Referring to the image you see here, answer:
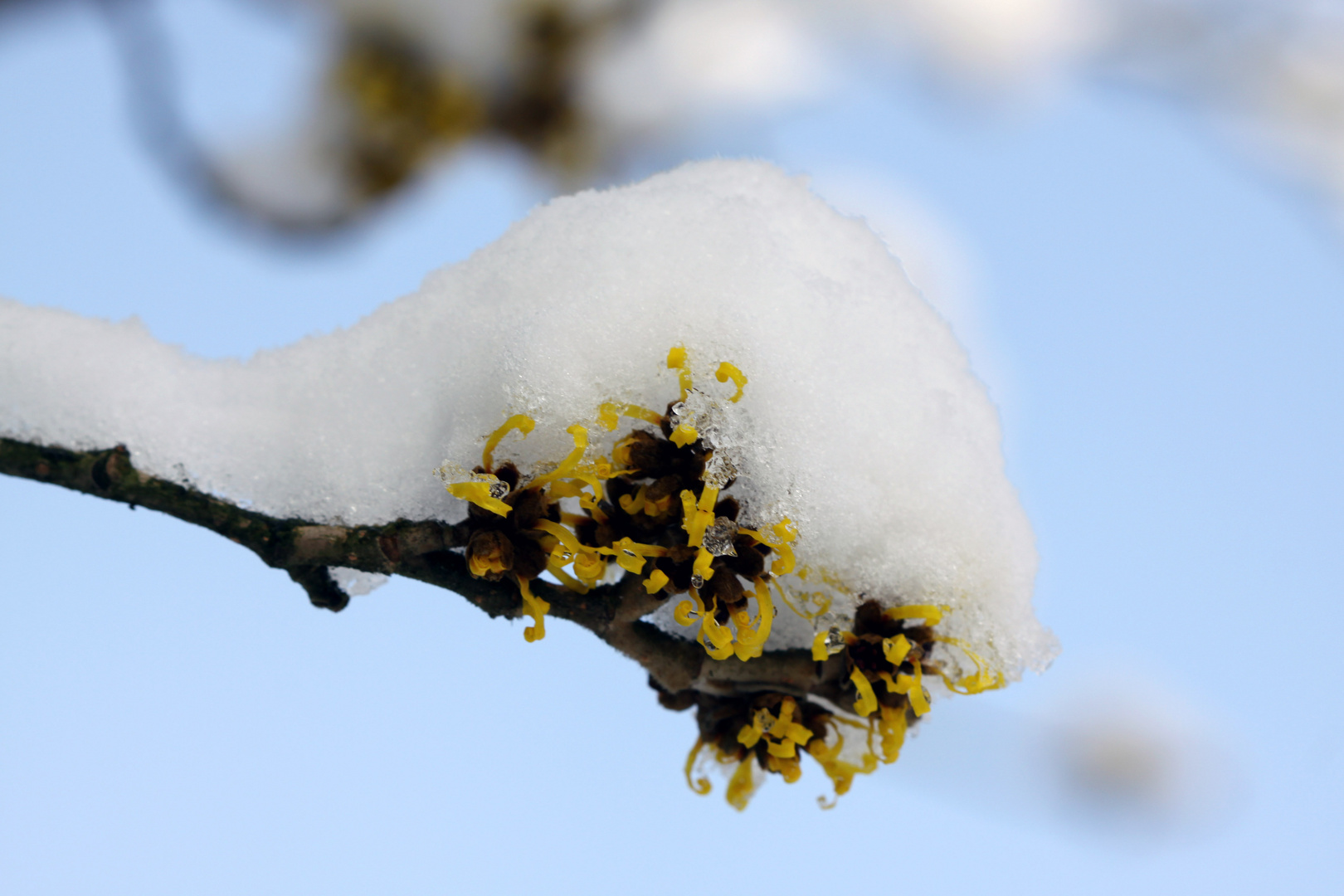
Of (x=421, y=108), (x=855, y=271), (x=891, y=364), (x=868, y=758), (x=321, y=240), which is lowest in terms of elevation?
(x=868, y=758)

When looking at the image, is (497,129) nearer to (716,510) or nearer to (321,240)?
(321,240)

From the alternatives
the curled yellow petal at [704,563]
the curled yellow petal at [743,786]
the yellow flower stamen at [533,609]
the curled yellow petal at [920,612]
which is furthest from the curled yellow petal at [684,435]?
the curled yellow petal at [743,786]

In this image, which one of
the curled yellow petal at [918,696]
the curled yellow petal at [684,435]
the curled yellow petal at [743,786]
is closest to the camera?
the curled yellow petal at [684,435]

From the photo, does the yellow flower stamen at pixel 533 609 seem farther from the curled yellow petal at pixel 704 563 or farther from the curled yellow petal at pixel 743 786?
the curled yellow petal at pixel 743 786

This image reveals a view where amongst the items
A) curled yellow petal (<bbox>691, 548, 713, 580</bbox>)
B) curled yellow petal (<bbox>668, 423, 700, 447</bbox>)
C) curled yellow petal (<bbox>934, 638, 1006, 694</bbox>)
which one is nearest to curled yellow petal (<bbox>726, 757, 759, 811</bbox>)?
curled yellow petal (<bbox>934, 638, 1006, 694</bbox>)

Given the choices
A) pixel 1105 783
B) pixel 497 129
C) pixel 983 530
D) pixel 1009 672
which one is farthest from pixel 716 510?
pixel 1105 783

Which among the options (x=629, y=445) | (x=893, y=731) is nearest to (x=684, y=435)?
(x=629, y=445)
